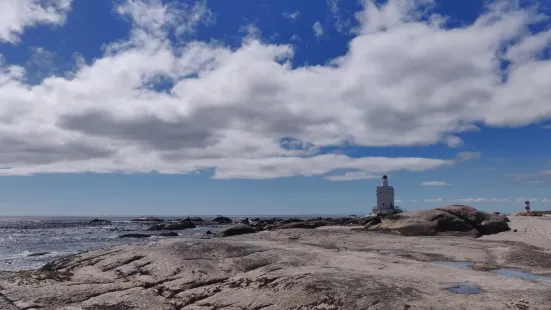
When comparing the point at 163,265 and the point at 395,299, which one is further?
the point at 163,265

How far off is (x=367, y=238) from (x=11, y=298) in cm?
1515

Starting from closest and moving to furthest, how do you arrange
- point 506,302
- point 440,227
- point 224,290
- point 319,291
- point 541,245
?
point 506,302 < point 319,291 < point 224,290 < point 541,245 < point 440,227

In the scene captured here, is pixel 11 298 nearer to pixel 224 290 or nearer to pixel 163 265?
pixel 163 265

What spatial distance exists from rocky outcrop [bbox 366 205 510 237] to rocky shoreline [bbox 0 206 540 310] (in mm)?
8065

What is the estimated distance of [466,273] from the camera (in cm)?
1173

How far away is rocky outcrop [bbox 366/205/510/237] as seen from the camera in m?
25.3

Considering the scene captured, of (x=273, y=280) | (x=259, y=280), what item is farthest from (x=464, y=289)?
(x=259, y=280)

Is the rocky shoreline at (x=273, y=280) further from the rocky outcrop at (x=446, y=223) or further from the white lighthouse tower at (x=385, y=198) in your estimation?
the white lighthouse tower at (x=385, y=198)

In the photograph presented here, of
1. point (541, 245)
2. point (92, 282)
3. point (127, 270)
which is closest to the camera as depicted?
point (92, 282)

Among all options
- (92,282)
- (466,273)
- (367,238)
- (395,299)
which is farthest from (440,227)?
(92,282)

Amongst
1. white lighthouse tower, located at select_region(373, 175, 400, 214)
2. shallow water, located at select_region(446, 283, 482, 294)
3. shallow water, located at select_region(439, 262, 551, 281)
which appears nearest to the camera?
shallow water, located at select_region(446, 283, 482, 294)

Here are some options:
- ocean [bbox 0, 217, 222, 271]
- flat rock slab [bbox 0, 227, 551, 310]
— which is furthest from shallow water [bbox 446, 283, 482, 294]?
ocean [bbox 0, 217, 222, 271]

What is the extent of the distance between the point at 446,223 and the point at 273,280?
694 inches

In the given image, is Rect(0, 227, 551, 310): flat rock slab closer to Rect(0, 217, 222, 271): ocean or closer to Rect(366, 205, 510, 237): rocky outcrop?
Rect(366, 205, 510, 237): rocky outcrop
